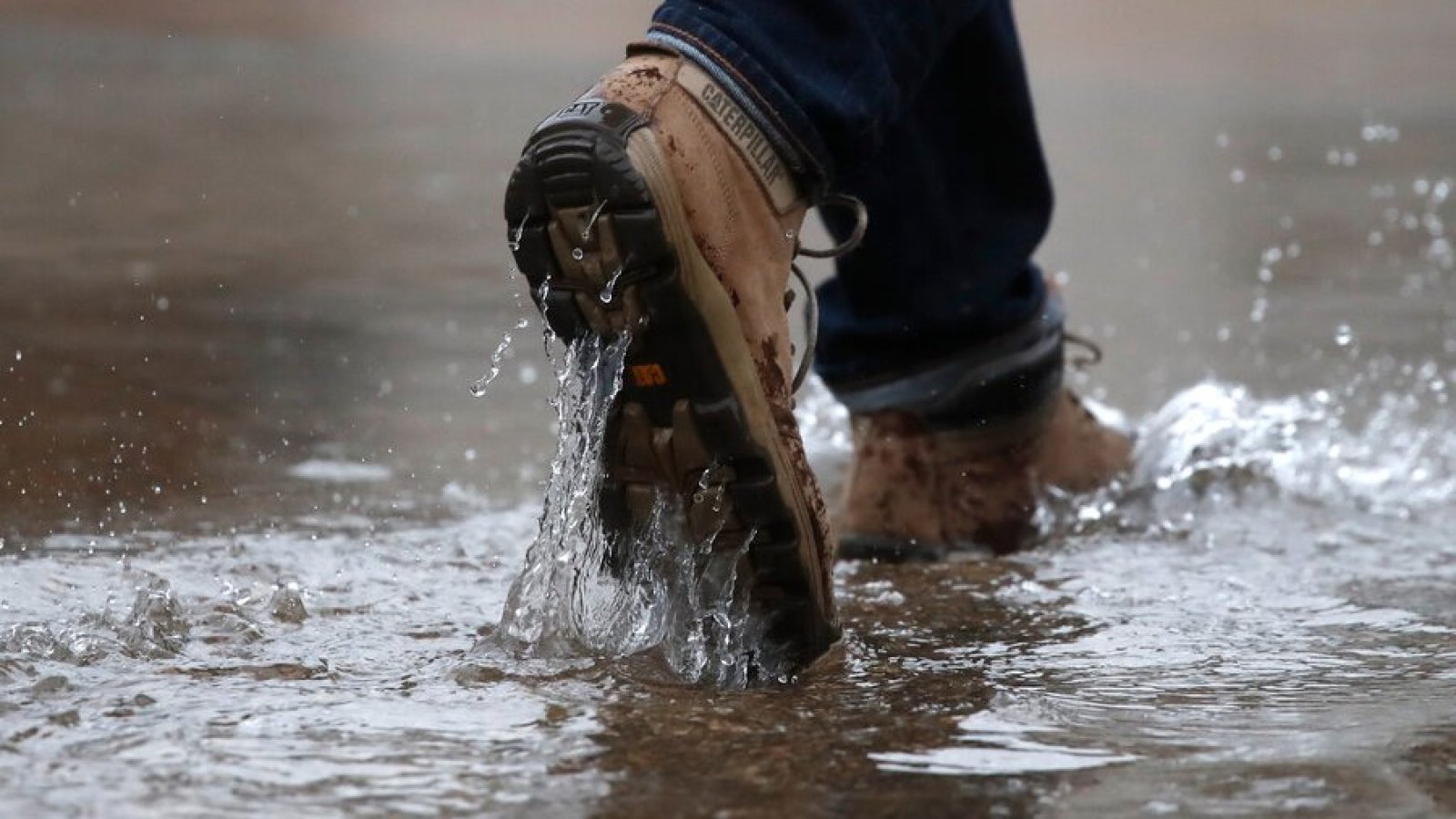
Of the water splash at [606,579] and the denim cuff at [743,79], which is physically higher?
the denim cuff at [743,79]

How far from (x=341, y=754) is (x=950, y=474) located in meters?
0.88

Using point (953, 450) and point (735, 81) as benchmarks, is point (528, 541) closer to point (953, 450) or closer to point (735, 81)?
point (953, 450)

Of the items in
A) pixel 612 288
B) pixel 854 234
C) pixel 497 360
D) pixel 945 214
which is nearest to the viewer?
pixel 612 288

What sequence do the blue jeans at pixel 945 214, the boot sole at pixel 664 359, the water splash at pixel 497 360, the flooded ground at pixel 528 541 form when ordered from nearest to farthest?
the flooded ground at pixel 528 541
the boot sole at pixel 664 359
the water splash at pixel 497 360
the blue jeans at pixel 945 214

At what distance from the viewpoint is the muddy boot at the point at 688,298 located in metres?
1.27

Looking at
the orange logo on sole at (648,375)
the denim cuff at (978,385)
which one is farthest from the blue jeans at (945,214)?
the orange logo on sole at (648,375)

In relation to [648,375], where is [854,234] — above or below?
above

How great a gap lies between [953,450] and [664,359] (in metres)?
0.63

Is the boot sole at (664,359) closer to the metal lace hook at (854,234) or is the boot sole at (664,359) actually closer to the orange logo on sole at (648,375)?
the orange logo on sole at (648,375)

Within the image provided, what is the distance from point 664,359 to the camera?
1.29 meters

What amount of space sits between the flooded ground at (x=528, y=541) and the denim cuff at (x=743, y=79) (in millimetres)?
349

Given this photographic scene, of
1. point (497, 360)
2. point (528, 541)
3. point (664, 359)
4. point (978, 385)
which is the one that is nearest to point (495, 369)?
point (497, 360)

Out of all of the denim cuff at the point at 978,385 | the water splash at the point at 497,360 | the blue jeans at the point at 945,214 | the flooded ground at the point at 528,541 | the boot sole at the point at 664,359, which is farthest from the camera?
the denim cuff at the point at 978,385

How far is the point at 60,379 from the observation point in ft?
7.57
